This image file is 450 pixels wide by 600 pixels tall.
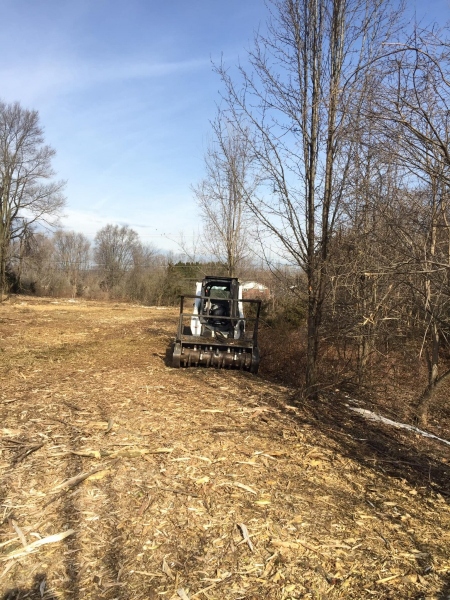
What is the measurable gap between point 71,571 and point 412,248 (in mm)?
5018

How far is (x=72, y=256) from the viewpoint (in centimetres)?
4684

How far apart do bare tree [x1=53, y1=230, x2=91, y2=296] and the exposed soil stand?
125 ft

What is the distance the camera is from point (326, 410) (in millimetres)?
6562

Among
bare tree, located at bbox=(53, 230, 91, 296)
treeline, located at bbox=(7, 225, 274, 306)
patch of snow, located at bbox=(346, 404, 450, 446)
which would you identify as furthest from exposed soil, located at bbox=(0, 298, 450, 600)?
bare tree, located at bbox=(53, 230, 91, 296)

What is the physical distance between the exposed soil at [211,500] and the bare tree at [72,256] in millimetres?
38144

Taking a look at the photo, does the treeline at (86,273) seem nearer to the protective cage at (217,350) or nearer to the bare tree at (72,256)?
the bare tree at (72,256)

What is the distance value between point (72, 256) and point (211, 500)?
1843 inches

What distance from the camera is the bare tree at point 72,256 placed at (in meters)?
43.1

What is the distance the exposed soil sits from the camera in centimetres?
265

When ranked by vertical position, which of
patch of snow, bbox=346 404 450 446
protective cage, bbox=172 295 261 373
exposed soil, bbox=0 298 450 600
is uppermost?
protective cage, bbox=172 295 261 373

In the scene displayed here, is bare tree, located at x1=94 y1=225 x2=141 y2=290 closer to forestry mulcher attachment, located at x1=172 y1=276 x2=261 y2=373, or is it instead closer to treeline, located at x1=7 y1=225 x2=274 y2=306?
treeline, located at x1=7 y1=225 x2=274 y2=306

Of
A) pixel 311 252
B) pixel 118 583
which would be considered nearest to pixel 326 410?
pixel 311 252

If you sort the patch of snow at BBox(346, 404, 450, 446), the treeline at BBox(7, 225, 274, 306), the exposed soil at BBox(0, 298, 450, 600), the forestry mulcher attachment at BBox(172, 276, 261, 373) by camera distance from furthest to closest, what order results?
the treeline at BBox(7, 225, 274, 306), the forestry mulcher attachment at BBox(172, 276, 261, 373), the patch of snow at BBox(346, 404, 450, 446), the exposed soil at BBox(0, 298, 450, 600)

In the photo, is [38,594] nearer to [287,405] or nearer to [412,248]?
[287,405]
